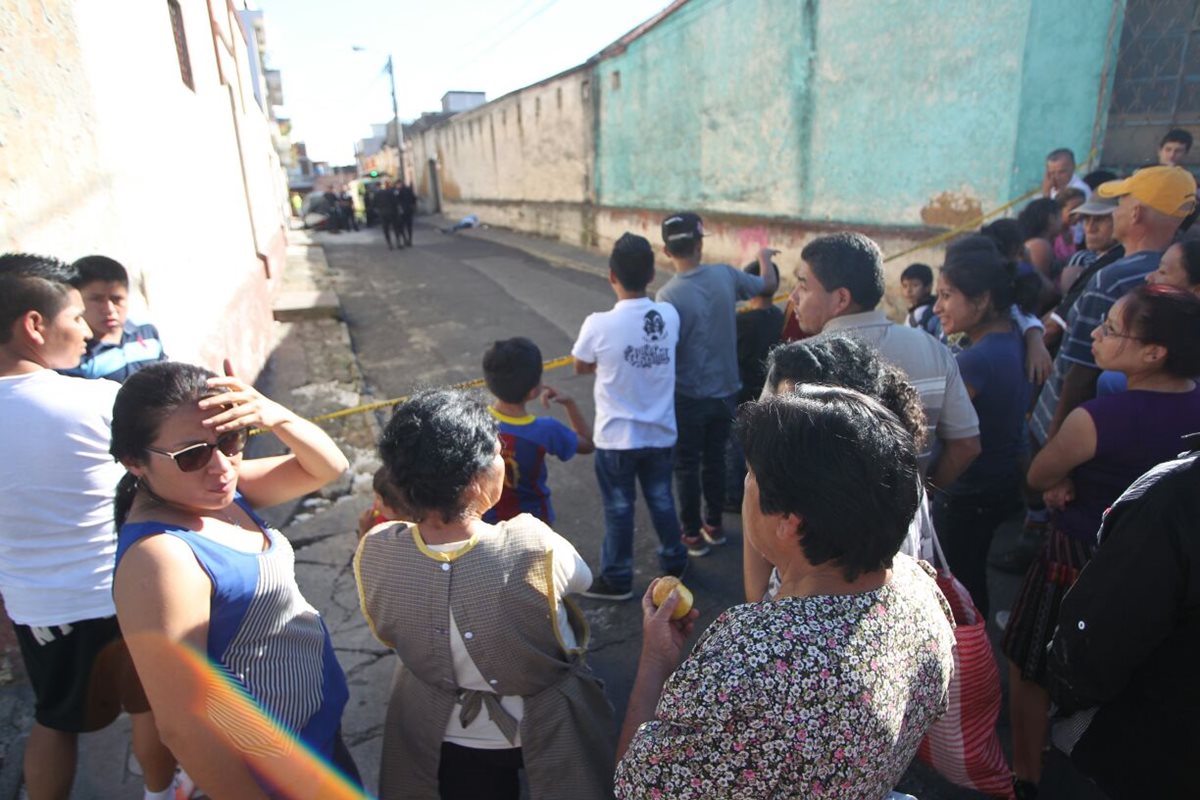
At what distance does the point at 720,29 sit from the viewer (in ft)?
37.2

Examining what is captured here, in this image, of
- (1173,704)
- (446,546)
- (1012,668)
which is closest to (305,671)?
(446,546)

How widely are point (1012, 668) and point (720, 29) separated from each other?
11.6 m

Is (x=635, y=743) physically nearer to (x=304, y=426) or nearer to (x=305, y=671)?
(x=305, y=671)

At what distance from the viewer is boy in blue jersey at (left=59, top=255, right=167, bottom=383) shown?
2742 mm

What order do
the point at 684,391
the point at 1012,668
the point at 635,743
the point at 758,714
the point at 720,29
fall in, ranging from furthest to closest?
the point at 720,29 → the point at 684,391 → the point at 1012,668 → the point at 635,743 → the point at 758,714

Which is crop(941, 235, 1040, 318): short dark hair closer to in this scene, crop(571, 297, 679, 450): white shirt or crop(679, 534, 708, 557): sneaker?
crop(571, 297, 679, 450): white shirt

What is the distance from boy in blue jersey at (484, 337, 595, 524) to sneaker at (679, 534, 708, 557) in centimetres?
132

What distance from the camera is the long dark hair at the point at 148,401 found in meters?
1.42

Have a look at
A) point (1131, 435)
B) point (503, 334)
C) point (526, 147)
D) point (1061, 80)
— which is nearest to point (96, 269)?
point (1131, 435)

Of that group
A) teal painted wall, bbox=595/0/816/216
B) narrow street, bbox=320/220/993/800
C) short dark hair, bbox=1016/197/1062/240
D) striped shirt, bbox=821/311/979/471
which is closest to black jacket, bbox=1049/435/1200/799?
striped shirt, bbox=821/311/979/471

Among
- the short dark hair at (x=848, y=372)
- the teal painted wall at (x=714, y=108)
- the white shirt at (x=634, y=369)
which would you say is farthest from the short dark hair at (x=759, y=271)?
the teal painted wall at (x=714, y=108)

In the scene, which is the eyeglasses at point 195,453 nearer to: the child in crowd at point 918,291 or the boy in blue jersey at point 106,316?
the boy in blue jersey at point 106,316

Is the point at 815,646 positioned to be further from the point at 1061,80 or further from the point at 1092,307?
the point at 1061,80

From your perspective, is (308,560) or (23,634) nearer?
(23,634)
